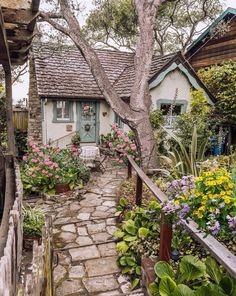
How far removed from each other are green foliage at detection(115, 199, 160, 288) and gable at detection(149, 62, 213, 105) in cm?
753

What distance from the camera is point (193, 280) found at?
2.62 meters

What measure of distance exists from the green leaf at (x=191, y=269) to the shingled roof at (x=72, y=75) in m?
8.59

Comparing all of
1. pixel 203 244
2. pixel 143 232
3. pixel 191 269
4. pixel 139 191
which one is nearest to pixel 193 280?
pixel 191 269

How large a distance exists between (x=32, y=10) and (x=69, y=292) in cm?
360

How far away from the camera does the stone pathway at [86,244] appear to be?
3338 mm

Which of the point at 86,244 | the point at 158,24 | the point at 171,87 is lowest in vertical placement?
the point at 86,244

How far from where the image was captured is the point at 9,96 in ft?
17.6

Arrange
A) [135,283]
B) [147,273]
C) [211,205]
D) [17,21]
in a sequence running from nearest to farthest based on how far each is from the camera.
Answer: [211,205] < [147,273] < [135,283] < [17,21]

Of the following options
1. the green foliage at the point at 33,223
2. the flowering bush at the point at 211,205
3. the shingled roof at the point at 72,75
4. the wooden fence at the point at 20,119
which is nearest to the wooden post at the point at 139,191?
the green foliage at the point at 33,223

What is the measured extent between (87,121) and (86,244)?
8138 mm

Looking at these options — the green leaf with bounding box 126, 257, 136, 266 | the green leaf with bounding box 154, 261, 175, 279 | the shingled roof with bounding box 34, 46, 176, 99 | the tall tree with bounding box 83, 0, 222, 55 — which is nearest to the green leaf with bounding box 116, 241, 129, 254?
the green leaf with bounding box 126, 257, 136, 266

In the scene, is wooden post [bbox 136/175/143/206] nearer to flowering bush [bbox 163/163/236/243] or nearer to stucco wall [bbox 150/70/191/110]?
flowering bush [bbox 163/163/236/243]

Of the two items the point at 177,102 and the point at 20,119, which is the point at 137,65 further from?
the point at 20,119

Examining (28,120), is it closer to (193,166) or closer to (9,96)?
(9,96)
